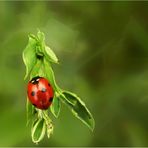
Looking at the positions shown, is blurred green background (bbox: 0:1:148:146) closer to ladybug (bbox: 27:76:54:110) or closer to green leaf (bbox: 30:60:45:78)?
ladybug (bbox: 27:76:54:110)

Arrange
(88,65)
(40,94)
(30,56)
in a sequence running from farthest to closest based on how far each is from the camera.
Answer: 1. (88,65)
2. (40,94)
3. (30,56)

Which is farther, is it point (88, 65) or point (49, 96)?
point (88, 65)

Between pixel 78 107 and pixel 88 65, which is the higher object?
pixel 88 65

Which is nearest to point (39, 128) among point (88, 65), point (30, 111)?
point (30, 111)

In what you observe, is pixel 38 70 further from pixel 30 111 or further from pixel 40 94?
pixel 40 94

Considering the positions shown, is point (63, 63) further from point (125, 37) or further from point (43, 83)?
point (43, 83)

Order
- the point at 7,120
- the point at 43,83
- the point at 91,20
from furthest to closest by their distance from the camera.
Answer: the point at 91,20, the point at 7,120, the point at 43,83

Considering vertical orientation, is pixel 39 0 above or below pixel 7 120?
above

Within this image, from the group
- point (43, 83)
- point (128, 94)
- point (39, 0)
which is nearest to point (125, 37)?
point (128, 94)
